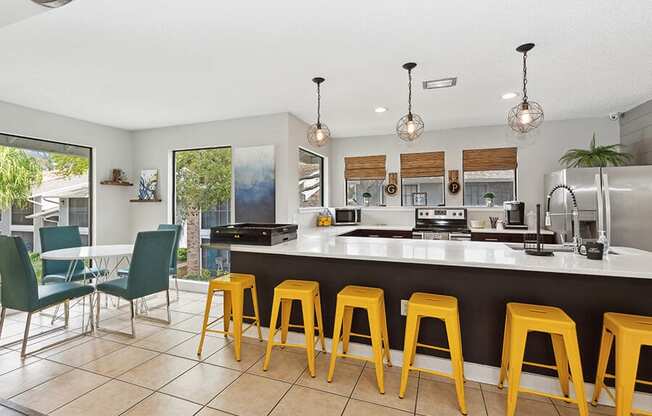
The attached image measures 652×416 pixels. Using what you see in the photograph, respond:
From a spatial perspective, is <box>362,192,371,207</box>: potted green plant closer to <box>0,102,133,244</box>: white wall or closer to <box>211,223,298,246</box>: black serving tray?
<box>211,223,298,246</box>: black serving tray

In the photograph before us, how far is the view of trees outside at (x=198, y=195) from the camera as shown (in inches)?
203

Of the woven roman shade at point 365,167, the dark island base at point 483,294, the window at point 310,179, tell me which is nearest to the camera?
the dark island base at point 483,294

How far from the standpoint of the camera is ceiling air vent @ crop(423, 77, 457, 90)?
3174 millimetres

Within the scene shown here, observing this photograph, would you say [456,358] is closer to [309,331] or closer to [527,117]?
[309,331]

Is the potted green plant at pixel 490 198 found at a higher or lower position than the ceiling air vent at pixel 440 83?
lower

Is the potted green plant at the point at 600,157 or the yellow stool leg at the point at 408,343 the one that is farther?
the potted green plant at the point at 600,157

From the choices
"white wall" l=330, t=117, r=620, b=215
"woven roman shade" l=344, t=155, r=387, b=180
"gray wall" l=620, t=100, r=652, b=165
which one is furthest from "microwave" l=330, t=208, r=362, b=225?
"gray wall" l=620, t=100, r=652, b=165

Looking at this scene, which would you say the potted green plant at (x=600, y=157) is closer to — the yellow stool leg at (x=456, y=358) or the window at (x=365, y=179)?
the window at (x=365, y=179)

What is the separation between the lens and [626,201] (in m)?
3.62

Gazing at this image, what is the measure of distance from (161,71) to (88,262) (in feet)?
11.1

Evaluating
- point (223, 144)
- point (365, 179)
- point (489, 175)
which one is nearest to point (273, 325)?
point (223, 144)

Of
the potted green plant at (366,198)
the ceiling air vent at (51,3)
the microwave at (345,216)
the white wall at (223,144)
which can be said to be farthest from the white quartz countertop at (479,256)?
the potted green plant at (366,198)

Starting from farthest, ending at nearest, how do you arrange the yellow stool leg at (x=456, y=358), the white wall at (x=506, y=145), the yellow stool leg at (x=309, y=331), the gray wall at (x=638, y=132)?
1. the white wall at (x=506, y=145)
2. the gray wall at (x=638, y=132)
3. the yellow stool leg at (x=309, y=331)
4. the yellow stool leg at (x=456, y=358)

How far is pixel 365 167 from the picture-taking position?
579 centimetres
